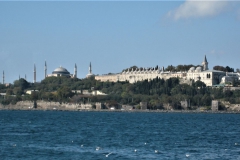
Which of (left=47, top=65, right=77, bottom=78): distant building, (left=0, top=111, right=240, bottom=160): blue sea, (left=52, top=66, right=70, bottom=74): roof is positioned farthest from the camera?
(left=52, top=66, right=70, bottom=74): roof

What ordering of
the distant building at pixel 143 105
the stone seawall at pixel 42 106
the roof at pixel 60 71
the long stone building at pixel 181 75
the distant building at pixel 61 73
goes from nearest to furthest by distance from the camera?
the distant building at pixel 143 105 < the stone seawall at pixel 42 106 < the long stone building at pixel 181 75 < the distant building at pixel 61 73 < the roof at pixel 60 71

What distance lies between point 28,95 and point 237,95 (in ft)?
137

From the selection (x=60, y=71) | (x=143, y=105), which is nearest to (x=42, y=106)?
(x=143, y=105)

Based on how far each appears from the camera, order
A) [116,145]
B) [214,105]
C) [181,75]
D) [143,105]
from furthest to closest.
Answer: [181,75], [143,105], [214,105], [116,145]

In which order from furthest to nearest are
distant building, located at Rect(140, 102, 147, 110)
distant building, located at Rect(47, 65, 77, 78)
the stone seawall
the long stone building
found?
distant building, located at Rect(47, 65, 77, 78) < the long stone building < the stone seawall < distant building, located at Rect(140, 102, 147, 110)

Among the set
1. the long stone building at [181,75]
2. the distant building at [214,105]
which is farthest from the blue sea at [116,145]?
the long stone building at [181,75]

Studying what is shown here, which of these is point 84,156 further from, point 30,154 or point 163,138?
point 163,138

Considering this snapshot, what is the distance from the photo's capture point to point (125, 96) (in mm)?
132125

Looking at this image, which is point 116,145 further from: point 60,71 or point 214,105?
point 60,71

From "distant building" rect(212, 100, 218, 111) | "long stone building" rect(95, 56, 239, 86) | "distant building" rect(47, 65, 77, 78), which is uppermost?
"distant building" rect(47, 65, 77, 78)

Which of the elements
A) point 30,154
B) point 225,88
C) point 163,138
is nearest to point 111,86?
point 225,88

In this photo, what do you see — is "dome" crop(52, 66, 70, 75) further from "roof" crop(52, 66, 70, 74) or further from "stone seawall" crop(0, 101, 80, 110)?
"stone seawall" crop(0, 101, 80, 110)

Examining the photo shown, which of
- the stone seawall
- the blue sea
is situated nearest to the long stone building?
the stone seawall

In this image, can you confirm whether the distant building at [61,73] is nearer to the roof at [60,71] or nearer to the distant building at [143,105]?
the roof at [60,71]
